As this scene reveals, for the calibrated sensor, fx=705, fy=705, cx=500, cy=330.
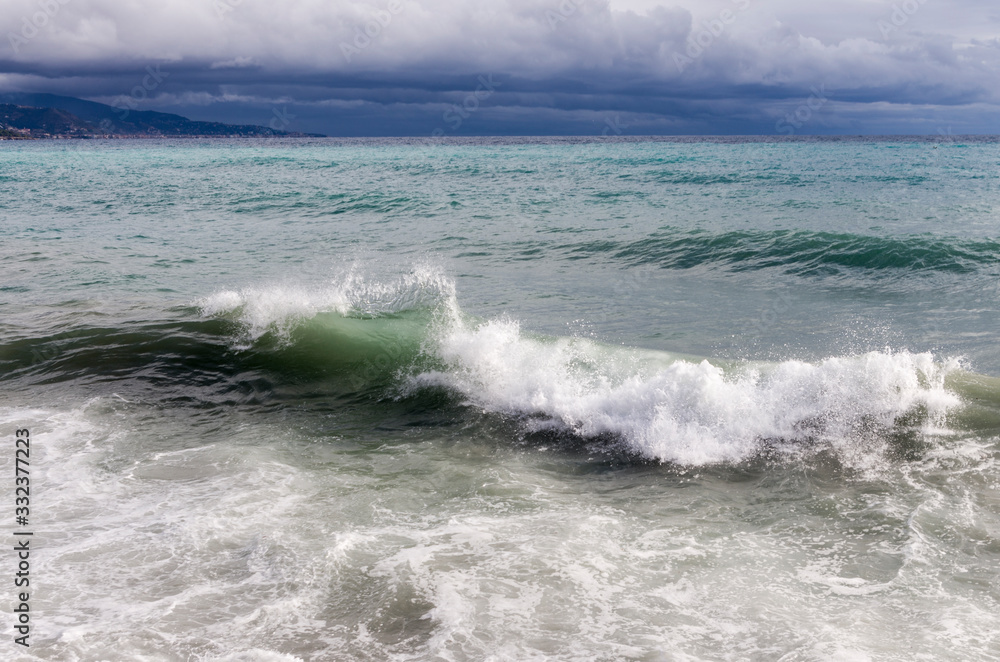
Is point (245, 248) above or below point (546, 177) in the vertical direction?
below

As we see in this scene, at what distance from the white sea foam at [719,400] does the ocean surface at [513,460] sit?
0.03m

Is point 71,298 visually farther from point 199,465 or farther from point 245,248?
point 199,465

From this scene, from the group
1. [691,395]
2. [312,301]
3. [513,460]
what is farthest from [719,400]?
[312,301]

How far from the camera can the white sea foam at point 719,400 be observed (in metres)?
6.72

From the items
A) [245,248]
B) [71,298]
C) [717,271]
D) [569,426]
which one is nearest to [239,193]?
[245,248]

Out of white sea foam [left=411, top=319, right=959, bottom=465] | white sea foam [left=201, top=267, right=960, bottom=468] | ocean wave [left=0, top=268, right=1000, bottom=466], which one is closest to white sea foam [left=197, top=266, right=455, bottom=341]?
ocean wave [left=0, top=268, right=1000, bottom=466]

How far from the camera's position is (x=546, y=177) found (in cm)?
4238

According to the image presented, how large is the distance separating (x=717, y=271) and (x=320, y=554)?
40.3 ft

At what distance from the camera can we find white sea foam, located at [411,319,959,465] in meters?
6.72

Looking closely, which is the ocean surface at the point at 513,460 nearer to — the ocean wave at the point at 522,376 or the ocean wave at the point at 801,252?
the ocean wave at the point at 522,376

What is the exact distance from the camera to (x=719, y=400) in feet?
23.2

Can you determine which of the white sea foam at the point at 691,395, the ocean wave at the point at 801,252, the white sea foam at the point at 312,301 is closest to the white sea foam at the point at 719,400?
the white sea foam at the point at 691,395

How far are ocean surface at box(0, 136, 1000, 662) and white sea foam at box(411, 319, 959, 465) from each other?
3cm

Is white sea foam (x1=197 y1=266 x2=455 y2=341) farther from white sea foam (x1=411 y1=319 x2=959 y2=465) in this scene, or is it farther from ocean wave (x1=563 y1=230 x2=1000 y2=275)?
ocean wave (x1=563 y1=230 x2=1000 y2=275)
